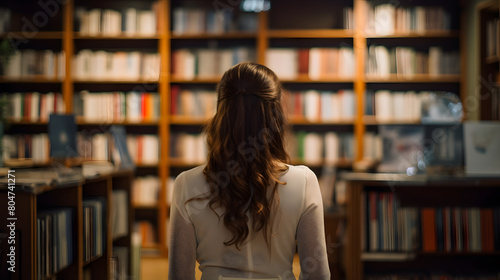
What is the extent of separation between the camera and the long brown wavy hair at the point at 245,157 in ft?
3.60

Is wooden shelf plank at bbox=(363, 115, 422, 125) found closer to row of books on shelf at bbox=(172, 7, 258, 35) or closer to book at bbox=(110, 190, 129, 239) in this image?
row of books on shelf at bbox=(172, 7, 258, 35)

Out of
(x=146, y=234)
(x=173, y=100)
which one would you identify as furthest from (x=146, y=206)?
(x=173, y=100)

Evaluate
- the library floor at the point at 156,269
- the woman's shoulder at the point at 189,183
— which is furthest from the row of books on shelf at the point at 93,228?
the woman's shoulder at the point at 189,183

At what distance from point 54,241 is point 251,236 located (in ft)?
3.46

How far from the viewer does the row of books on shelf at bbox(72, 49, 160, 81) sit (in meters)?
3.92

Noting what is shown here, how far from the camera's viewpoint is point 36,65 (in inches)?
154

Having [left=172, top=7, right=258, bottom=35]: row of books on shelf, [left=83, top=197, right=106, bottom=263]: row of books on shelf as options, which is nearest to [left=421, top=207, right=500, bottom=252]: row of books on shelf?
[left=83, top=197, right=106, bottom=263]: row of books on shelf

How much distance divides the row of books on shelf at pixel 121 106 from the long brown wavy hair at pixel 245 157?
2.92 meters

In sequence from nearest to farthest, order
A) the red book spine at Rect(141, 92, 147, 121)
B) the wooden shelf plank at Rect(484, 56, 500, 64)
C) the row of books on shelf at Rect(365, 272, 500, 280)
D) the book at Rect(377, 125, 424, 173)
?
the row of books on shelf at Rect(365, 272, 500, 280) < the book at Rect(377, 125, 424, 173) < the wooden shelf plank at Rect(484, 56, 500, 64) < the red book spine at Rect(141, 92, 147, 121)

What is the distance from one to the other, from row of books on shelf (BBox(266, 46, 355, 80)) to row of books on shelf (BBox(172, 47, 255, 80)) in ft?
0.82

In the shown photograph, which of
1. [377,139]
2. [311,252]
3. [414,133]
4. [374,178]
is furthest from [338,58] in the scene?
[311,252]

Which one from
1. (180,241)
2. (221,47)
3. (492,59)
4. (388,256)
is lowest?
(388,256)

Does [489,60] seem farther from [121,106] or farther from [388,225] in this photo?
[121,106]

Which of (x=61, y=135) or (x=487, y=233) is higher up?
(x=61, y=135)
